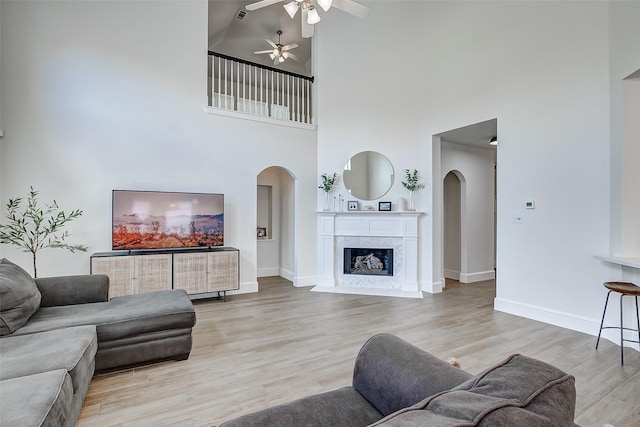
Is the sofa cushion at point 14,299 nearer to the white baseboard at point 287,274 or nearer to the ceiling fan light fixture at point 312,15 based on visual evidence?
the ceiling fan light fixture at point 312,15

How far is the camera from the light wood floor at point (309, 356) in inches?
82.3

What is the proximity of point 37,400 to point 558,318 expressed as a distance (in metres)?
4.72

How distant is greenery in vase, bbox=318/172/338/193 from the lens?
18.5 ft

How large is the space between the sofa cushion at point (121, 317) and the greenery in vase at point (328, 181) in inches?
131

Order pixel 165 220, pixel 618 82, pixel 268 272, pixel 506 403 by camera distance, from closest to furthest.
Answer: pixel 506 403
pixel 618 82
pixel 165 220
pixel 268 272

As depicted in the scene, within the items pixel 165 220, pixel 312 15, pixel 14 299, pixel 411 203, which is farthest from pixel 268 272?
pixel 312 15

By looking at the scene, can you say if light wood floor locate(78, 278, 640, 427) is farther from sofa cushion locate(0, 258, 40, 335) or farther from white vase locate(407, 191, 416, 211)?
white vase locate(407, 191, 416, 211)

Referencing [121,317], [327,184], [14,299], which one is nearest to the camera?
[14,299]

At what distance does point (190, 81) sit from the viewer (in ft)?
15.9

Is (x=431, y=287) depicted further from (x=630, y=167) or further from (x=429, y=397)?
(x=429, y=397)

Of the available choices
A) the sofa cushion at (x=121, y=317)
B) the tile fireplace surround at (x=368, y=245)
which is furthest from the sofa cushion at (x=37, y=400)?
the tile fireplace surround at (x=368, y=245)

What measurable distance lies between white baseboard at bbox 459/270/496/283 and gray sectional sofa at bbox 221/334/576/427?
5.21 metres

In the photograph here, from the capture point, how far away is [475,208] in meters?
6.13

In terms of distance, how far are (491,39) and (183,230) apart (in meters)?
5.21
